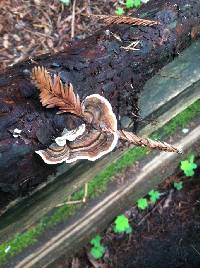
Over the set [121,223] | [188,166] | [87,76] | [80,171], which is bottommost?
[121,223]

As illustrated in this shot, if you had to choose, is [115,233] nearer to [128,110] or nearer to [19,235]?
[19,235]

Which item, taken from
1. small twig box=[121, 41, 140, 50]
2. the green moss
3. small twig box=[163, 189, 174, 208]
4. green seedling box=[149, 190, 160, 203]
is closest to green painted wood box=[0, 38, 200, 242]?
the green moss

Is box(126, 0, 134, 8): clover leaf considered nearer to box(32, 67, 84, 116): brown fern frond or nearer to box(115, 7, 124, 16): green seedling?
box(115, 7, 124, 16): green seedling

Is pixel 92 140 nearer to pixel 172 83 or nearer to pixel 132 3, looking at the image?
pixel 172 83

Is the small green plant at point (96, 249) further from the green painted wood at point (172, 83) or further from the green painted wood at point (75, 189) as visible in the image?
the green painted wood at point (172, 83)

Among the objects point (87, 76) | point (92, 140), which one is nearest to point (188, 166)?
point (87, 76)

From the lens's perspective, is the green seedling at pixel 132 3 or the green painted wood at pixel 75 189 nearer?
the green painted wood at pixel 75 189

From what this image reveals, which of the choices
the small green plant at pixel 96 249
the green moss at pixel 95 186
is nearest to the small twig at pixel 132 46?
the green moss at pixel 95 186
